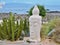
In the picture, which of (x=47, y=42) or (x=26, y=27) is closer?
(x=47, y=42)

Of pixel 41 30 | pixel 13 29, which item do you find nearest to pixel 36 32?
pixel 41 30

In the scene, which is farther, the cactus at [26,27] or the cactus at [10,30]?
the cactus at [26,27]

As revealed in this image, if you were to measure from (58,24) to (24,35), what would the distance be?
36 cm

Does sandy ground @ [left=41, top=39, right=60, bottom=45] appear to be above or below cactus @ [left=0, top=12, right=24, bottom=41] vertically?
below

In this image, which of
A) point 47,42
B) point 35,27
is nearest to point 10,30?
point 35,27

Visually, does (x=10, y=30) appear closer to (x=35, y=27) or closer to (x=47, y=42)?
(x=35, y=27)

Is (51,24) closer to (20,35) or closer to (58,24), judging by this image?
(58,24)

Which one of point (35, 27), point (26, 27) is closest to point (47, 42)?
point (35, 27)

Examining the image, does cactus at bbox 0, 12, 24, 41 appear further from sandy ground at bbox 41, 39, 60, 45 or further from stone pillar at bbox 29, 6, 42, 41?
sandy ground at bbox 41, 39, 60, 45

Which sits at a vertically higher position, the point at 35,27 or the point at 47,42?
the point at 35,27

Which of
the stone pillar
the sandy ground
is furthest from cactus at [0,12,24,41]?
the sandy ground

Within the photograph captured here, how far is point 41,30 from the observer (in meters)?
1.47

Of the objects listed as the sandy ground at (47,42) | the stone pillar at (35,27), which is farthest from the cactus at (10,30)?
the sandy ground at (47,42)

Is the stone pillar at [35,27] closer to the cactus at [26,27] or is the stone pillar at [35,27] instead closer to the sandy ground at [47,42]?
the sandy ground at [47,42]
